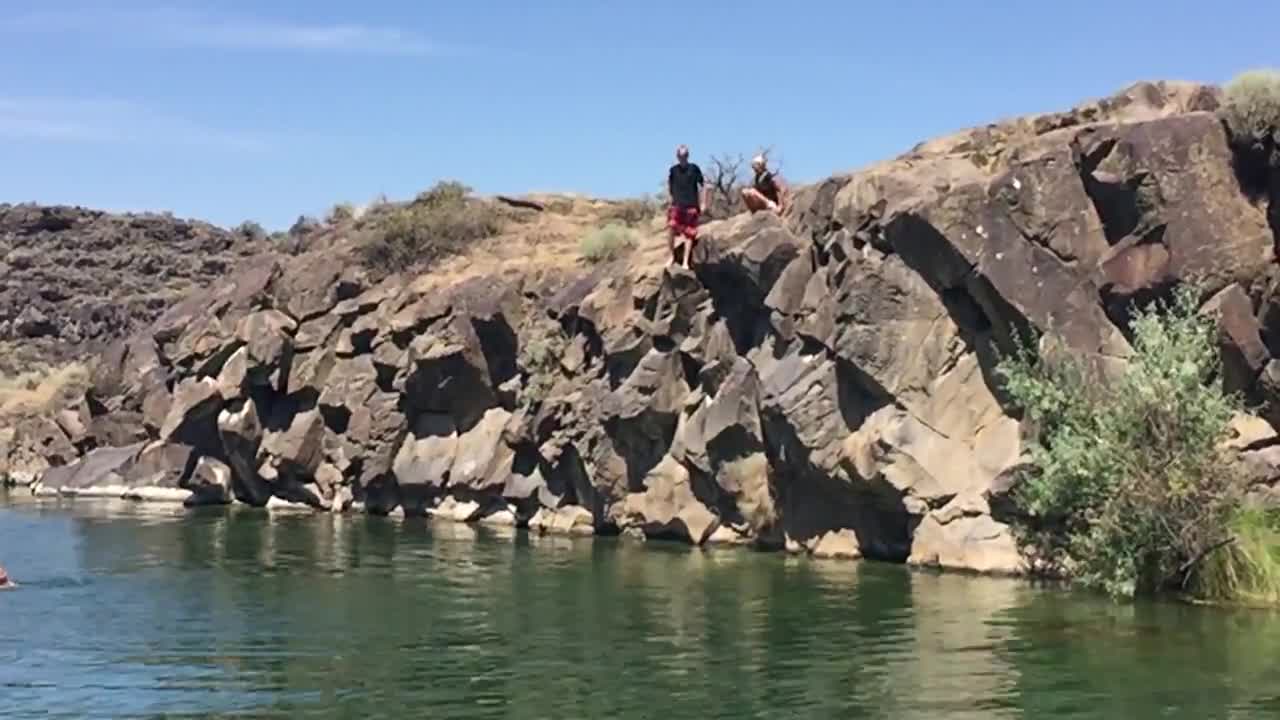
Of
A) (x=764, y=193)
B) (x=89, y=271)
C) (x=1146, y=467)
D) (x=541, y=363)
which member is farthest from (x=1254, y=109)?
(x=89, y=271)

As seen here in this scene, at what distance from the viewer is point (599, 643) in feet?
72.9

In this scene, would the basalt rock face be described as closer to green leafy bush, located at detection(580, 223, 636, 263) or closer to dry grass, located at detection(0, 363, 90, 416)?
green leafy bush, located at detection(580, 223, 636, 263)

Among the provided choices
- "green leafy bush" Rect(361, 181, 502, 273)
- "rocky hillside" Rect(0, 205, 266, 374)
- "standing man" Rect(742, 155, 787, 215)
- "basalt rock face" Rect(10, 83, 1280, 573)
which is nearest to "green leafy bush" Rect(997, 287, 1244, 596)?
"basalt rock face" Rect(10, 83, 1280, 573)

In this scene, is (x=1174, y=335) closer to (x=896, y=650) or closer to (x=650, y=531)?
(x=896, y=650)

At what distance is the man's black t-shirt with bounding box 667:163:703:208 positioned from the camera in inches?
1516

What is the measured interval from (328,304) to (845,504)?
25.1 m

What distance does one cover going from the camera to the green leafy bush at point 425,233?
53156mm

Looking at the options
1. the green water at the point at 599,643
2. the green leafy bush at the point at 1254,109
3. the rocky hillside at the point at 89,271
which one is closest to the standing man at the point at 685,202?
the green water at the point at 599,643

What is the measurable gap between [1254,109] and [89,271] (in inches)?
3488

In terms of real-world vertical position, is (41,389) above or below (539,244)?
below

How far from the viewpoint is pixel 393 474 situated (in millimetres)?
47906

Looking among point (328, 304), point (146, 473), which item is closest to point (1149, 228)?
point (328, 304)

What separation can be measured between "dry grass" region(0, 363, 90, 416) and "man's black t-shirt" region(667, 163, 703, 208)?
3651 cm

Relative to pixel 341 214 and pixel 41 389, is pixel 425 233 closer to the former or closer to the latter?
pixel 341 214
